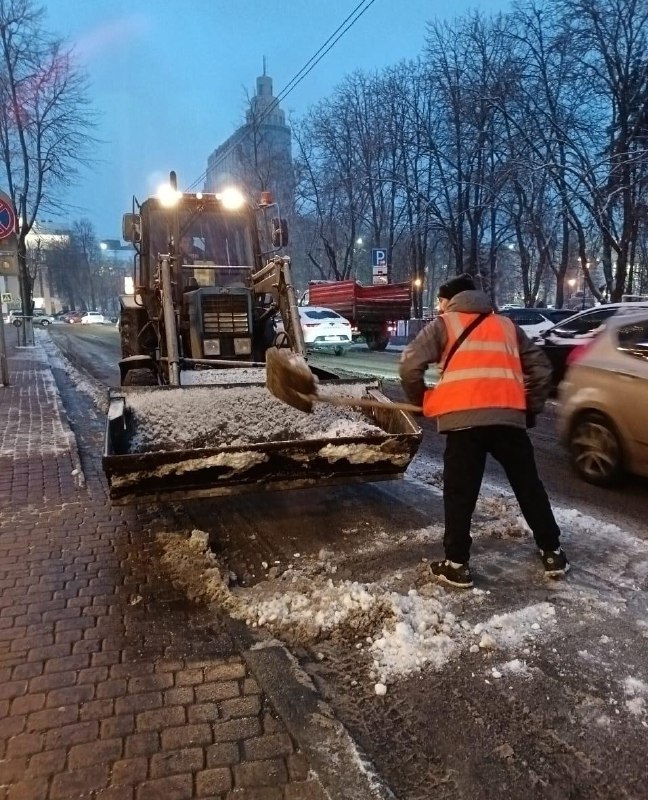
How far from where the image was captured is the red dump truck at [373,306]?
2352cm

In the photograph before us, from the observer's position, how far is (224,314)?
754cm

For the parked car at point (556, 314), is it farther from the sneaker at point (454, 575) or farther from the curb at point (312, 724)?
the curb at point (312, 724)

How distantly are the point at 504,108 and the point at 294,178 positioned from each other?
59.5ft

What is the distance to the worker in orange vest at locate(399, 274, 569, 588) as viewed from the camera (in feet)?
12.1

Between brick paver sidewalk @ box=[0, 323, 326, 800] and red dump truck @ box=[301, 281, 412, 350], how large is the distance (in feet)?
63.0

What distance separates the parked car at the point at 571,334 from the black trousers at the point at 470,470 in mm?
8145

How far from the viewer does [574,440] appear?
621cm

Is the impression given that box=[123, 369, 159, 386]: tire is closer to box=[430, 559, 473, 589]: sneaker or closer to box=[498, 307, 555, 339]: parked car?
box=[430, 559, 473, 589]: sneaker

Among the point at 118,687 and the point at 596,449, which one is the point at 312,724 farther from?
the point at 596,449

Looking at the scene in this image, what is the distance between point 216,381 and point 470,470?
3286 mm

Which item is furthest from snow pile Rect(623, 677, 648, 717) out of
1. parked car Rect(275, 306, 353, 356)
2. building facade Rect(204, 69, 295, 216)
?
building facade Rect(204, 69, 295, 216)

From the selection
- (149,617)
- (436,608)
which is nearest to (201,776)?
(149,617)

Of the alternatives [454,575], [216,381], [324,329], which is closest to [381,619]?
[454,575]

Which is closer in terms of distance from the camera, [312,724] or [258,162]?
[312,724]
